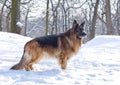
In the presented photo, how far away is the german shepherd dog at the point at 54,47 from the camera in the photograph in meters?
8.25

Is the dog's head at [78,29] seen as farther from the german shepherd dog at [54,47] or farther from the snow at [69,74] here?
the snow at [69,74]

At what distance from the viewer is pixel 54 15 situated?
129 feet

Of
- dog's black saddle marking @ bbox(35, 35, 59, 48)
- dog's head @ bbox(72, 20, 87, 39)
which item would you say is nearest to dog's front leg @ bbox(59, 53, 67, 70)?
dog's black saddle marking @ bbox(35, 35, 59, 48)

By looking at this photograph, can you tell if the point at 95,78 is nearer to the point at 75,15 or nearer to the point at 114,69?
the point at 114,69

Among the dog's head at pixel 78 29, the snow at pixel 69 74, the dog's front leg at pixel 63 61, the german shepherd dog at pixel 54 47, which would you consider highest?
the dog's head at pixel 78 29

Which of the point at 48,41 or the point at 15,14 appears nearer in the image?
the point at 48,41

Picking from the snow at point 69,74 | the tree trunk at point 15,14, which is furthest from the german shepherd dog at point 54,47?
the tree trunk at point 15,14

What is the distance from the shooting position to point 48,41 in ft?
27.3

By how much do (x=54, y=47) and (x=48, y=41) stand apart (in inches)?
11.0

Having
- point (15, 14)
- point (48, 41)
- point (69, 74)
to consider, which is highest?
point (15, 14)

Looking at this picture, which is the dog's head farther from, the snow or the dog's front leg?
the snow

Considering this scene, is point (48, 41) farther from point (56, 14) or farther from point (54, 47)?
point (56, 14)

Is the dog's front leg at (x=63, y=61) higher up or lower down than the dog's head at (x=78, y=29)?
lower down

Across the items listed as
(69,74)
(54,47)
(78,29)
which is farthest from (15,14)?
(69,74)
